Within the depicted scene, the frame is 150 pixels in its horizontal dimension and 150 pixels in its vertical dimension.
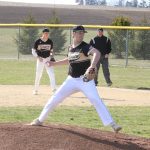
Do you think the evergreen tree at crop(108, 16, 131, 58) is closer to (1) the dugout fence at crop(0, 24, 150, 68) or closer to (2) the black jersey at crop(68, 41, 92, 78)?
(1) the dugout fence at crop(0, 24, 150, 68)

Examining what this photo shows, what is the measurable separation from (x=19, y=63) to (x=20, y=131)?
66.7 feet

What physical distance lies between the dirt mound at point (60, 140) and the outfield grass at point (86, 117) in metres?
1.49

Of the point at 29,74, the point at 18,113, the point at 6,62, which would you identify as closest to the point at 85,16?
the point at 6,62

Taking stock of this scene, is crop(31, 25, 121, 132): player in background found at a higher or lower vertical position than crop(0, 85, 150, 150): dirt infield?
higher

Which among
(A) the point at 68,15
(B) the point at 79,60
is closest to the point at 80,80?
(B) the point at 79,60

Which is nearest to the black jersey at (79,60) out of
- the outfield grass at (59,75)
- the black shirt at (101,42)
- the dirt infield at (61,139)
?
the dirt infield at (61,139)

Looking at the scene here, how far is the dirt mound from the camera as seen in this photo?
26.4 feet

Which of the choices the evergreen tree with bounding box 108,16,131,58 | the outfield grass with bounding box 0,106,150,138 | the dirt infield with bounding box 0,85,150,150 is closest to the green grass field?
the outfield grass with bounding box 0,106,150,138

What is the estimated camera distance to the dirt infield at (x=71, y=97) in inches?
580

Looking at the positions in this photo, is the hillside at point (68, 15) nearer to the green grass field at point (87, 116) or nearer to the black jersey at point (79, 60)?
the green grass field at point (87, 116)

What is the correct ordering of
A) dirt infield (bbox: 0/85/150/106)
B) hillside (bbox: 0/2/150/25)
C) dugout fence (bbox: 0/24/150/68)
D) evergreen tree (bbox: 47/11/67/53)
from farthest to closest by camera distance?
hillside (bbox: 0/2/150/25) → evergreen tree (bbox: 47/11/67/53) → dugout fence (bbox: 0/24/150/68) → dirt infield (bbox: 0/85/150/106)

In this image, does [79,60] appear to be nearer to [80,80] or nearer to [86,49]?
[86,49]

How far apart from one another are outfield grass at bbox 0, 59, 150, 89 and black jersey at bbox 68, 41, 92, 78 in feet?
34.2

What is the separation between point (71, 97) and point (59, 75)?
7127mm
